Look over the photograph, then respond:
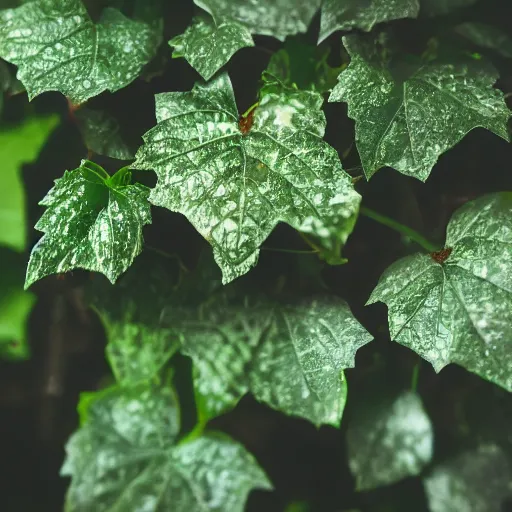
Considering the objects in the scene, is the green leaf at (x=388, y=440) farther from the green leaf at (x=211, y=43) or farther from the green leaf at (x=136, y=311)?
the green leaf at (x=211, y=43)

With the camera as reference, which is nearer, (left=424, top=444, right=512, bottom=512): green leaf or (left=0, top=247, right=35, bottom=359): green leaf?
(left=424, top=444, right=512, bottom=512): green leaf

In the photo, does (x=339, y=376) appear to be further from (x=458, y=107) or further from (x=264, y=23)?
(x=264, y=23)

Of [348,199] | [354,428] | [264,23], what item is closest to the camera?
[348,199]

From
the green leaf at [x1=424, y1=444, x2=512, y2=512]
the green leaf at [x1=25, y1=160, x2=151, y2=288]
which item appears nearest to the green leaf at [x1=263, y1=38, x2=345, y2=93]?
the green leaf at [x1=25, y1=160, x2=151, y2=288]

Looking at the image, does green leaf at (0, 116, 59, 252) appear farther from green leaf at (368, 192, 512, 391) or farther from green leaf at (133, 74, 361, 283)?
green leaf at (368, 192, 512, 391)

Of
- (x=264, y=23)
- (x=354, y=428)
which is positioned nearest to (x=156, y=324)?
(x=354, y=428)
